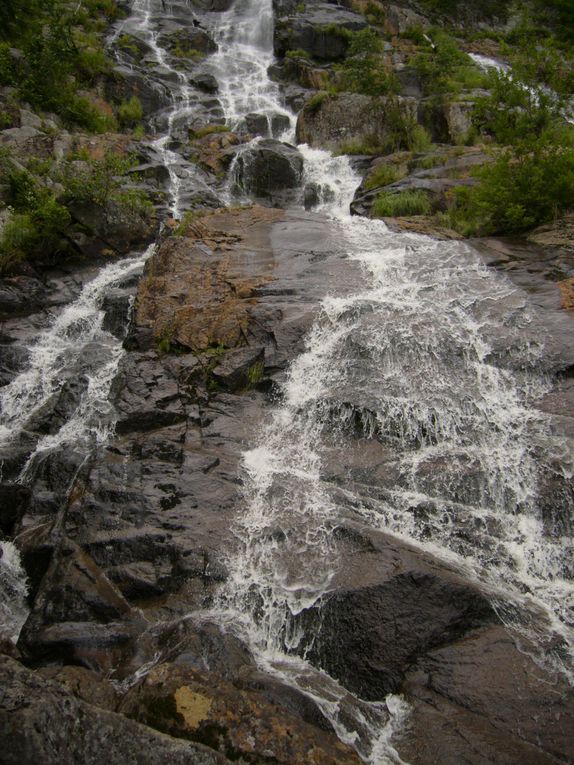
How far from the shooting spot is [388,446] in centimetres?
798

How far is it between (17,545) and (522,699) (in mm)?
6828

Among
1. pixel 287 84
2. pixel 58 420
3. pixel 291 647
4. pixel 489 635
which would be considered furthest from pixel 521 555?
pixel 287 84

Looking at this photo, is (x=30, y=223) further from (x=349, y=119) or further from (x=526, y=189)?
(x=349, y=119)

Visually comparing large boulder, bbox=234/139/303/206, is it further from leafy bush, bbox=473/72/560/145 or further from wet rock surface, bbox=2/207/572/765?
wet rock surface, bbox=2/207/572/765

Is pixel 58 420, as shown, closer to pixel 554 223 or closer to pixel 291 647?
pixel 291 647

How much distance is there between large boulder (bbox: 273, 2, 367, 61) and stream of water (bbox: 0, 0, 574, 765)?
2441 centimetres

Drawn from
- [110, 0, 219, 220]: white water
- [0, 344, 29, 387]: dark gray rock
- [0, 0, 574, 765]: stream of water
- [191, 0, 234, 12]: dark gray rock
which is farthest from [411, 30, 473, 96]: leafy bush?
[0, 344, 29, 387]: dark gray rock

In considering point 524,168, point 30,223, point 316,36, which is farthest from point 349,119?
point 30,223

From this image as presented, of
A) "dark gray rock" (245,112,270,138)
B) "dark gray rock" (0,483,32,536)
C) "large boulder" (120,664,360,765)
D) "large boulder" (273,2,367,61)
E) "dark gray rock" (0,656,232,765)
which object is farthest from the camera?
"large boulder" (273,2,367,61)

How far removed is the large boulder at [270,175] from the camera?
19.0 metres

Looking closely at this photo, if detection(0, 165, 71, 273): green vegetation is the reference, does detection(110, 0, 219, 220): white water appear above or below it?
above

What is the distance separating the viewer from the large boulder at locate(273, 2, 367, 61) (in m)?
30.9

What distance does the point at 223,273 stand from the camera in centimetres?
1177

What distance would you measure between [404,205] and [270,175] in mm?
6152
